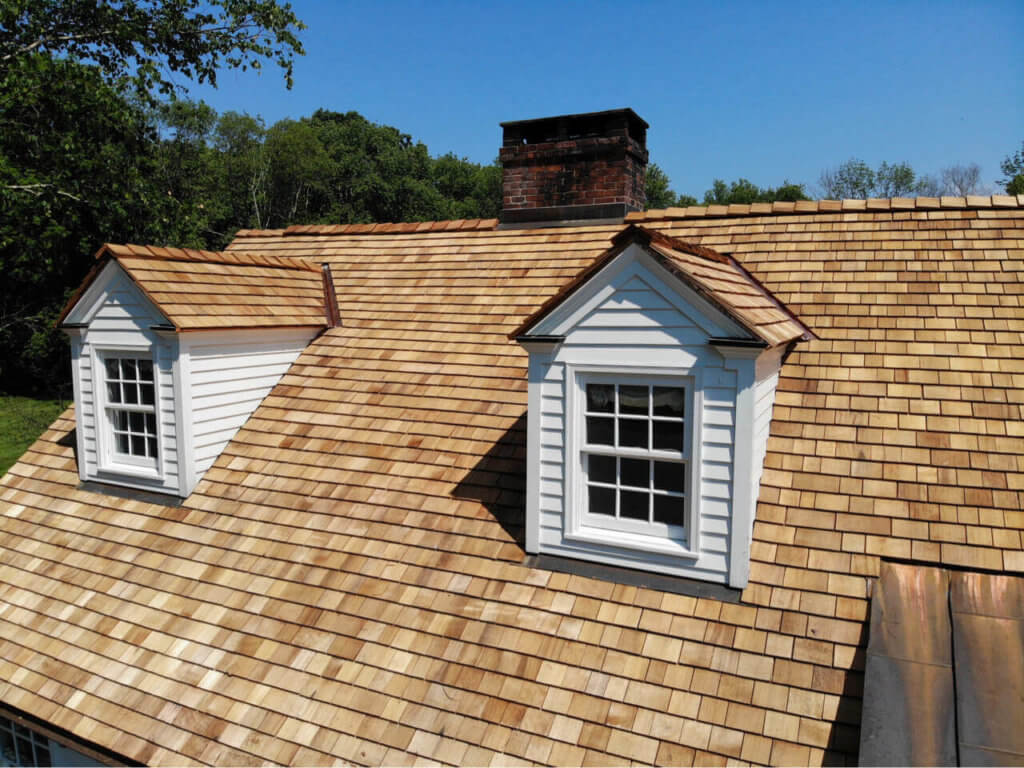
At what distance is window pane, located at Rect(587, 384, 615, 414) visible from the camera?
5.00 m

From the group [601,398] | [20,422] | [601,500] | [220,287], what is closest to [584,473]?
[601,500]

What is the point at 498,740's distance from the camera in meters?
4.24

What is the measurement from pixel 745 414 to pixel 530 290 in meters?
3.78

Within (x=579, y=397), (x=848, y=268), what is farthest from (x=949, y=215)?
(x=579, y=397)

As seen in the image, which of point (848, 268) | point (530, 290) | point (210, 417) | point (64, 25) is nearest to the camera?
point (848, 268)

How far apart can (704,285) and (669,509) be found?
157 cm

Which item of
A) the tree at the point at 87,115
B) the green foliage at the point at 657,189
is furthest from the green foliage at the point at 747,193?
the tree at the point at 87,115

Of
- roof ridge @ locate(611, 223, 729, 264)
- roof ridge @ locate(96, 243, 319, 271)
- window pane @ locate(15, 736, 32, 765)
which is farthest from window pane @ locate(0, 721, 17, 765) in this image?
roof ridge @ locate(611, 223, 729, 264)

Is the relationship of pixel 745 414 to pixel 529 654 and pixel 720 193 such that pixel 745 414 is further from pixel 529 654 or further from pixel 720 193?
pixel 720 193

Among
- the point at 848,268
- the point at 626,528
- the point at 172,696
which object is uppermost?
the point at 848,268

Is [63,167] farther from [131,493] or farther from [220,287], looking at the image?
[131,493]

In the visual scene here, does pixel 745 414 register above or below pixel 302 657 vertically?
above

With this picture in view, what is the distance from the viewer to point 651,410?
4832 mm

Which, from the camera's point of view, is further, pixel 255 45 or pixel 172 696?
pixel 255 45
